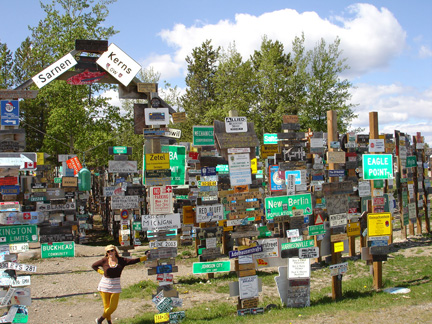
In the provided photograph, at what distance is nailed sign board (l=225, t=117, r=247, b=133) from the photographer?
736 centimetres

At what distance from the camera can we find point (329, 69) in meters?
26.0

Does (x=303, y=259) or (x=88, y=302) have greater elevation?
(x=303, y=259)

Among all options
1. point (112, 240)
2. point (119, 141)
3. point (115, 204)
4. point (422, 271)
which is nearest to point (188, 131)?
point (119, 141)

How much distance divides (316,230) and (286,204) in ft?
2.77

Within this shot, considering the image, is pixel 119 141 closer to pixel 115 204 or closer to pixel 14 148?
pixel 115 204

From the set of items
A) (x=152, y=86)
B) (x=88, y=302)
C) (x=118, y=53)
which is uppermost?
(x=118, y=53)

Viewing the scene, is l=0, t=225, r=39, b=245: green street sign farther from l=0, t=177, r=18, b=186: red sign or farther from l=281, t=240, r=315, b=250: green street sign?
l=281, t=240, r=315, b=250: green street sign

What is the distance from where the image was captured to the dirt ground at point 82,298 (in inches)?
260

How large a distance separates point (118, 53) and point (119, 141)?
20.2 metres

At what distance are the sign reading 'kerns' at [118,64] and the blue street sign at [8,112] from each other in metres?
1.61

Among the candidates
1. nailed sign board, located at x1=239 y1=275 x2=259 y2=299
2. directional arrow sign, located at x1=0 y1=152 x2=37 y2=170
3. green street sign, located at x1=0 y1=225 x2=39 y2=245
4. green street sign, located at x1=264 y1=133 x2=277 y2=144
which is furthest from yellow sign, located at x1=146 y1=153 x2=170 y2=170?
green street sign, located at x1=264 y1=133 x2=277 y2=144

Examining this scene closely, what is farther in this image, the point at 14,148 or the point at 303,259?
the point at 303,259

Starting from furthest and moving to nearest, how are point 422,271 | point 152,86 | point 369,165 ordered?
point 422,271 → point 369,165 → point 152,86

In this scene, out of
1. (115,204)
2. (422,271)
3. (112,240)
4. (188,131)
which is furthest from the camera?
(188,131)
